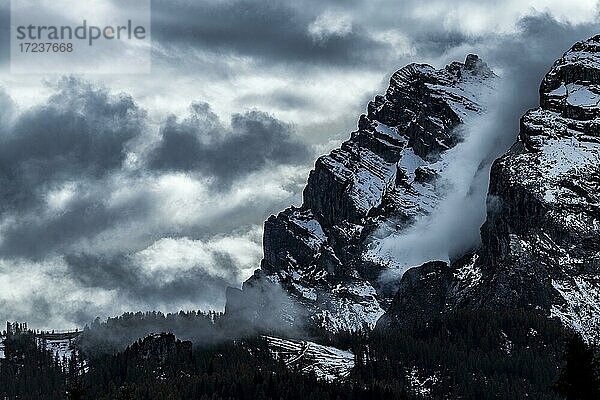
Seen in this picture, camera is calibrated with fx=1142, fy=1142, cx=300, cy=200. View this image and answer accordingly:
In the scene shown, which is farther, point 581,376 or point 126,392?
point 126,392

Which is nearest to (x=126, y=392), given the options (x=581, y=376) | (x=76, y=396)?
(x=76, y=396)

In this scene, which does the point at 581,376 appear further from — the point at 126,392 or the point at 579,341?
the point at 126,392

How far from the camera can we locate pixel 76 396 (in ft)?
384

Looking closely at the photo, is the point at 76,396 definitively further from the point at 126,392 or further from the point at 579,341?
the point at 579,341

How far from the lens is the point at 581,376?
8844 cm

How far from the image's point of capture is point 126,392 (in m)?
121

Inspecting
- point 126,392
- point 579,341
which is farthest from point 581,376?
point 126,392

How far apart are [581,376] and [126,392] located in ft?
170

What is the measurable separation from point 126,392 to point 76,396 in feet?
19.2

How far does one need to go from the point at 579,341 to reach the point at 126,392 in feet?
171

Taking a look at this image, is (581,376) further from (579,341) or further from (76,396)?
(76,396)

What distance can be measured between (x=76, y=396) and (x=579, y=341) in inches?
2111

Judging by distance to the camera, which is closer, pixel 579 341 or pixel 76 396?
pixel 579 341

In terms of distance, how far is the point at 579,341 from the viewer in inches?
3492
